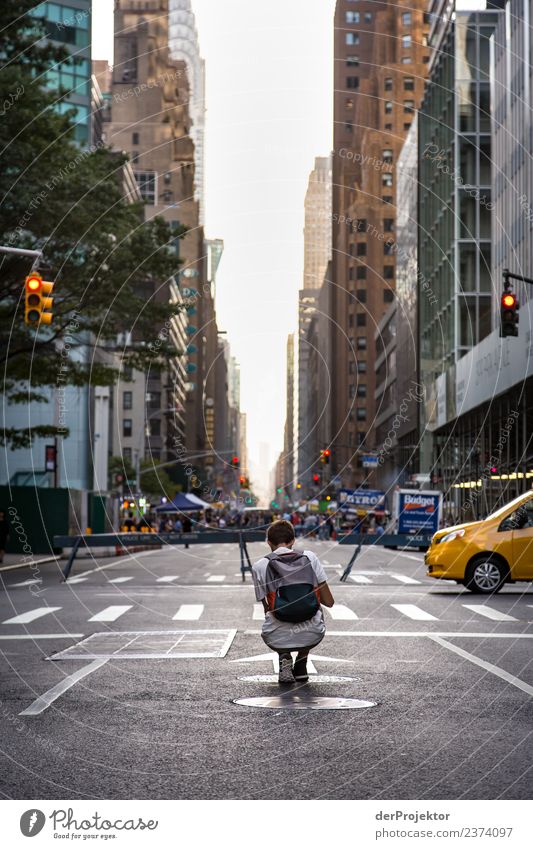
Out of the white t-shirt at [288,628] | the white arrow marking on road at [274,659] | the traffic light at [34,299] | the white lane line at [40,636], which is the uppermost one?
the traffic light at [34,299]

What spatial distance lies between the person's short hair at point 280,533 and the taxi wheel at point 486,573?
1386cm

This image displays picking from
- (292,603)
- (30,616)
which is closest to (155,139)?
(30,616)

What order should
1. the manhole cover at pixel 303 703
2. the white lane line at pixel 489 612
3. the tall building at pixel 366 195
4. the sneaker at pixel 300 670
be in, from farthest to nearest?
the tall building at pixel 366 195 → the white lane line at pixel 489 612 → the sneaker at pixel 300 670 → the manhole cover at pixel 303 703

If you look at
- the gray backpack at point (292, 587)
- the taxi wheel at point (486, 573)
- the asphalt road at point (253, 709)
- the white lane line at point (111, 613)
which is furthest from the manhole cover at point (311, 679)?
the taxi wheel at point (486, 573)

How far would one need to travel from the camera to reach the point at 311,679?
12633 mm

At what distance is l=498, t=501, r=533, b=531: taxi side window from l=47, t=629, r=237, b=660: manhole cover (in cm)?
928

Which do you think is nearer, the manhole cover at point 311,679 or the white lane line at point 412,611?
the manhole cover at point 311,679

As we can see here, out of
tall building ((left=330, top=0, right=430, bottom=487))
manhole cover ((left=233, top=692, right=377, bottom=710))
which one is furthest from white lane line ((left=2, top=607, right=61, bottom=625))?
tall building ((left=330, top=0, right=430, bottom=487))

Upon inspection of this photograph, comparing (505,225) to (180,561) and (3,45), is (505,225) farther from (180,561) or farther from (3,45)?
(3,45)

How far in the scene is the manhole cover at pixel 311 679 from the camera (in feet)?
40.7

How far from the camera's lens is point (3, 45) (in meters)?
36.3

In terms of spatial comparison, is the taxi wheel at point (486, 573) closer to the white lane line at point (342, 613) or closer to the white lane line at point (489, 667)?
the white lane line at point (342, 613)

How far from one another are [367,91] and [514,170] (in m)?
103

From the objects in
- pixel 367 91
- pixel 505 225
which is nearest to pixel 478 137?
pixel 505 225
